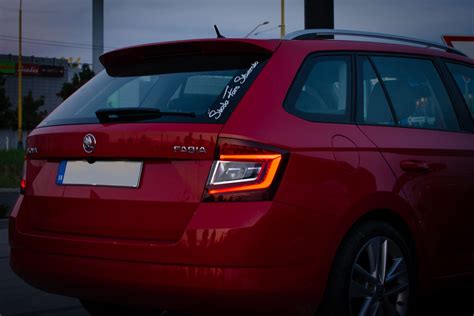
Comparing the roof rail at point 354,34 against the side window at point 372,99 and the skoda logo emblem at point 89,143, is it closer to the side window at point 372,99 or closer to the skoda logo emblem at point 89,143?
the side window at point 372,99

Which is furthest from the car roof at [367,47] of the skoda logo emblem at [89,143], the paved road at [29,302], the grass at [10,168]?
the grass at [10,168]

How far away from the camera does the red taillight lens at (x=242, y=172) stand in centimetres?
383

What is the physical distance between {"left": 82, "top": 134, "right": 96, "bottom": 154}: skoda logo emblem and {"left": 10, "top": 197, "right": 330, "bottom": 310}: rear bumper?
45cm

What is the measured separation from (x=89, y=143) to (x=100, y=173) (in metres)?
0.17

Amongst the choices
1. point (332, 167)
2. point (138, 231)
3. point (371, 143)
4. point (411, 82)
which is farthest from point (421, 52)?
point (138, 231)

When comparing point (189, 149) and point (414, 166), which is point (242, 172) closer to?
point (189, 149)

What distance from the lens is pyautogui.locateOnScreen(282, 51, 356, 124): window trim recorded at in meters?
4.18

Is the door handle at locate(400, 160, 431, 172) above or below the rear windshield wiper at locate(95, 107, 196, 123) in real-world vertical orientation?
below

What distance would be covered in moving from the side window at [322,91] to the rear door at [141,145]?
0.74ft

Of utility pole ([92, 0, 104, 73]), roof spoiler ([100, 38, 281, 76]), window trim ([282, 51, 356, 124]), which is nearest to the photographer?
window trim ([282, 51, 356, 124])

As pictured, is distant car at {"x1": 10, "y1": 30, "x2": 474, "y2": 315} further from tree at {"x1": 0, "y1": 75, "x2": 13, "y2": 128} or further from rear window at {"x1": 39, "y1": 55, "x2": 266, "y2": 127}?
tree at {"x1": 0, "y1": 75, "x2": 13, "y2": 128}

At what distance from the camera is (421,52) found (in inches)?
209

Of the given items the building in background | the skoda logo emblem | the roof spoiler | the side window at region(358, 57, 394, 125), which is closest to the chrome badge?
the skoda logo emblem

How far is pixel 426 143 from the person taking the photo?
4.89m
